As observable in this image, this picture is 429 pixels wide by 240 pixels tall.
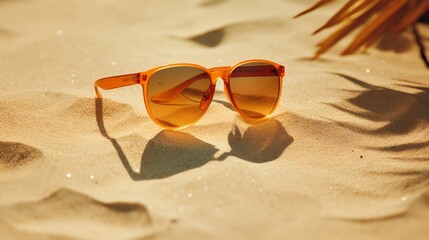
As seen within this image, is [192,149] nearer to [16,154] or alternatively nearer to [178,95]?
[178,95]

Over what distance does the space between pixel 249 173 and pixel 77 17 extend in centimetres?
142

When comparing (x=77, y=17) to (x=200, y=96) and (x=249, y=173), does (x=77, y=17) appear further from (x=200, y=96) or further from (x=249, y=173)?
(x=249, y=173)

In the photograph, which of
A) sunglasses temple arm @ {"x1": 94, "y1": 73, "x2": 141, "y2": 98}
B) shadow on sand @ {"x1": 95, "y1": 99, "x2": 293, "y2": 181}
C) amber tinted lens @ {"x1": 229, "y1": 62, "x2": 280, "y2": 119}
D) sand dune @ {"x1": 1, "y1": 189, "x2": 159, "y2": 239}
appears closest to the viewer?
sand dune @ {"x1": 1, "y1": 189, "x2": 159, "y2": 239}

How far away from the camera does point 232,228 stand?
1.21m

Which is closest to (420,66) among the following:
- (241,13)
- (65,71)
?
(241,13)

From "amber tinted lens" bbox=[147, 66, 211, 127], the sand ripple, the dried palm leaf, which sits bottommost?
the sand ripple

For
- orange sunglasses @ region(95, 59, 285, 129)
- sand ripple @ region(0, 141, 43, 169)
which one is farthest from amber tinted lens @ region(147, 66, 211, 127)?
sand ripple @ region(0, 141, 43, 169)

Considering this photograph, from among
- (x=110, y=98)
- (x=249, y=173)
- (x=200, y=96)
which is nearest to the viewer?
(x=249, y=173)

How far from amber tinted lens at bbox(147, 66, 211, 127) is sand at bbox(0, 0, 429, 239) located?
0.15ft

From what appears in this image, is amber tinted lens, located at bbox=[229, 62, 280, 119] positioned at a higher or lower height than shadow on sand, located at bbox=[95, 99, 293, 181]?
higher

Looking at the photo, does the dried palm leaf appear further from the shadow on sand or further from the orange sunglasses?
the shadow on sand

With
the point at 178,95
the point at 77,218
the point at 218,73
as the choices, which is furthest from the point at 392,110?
the point at 77,218

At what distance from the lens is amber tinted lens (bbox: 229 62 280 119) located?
1.68 meters

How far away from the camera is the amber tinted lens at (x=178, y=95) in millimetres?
1590
